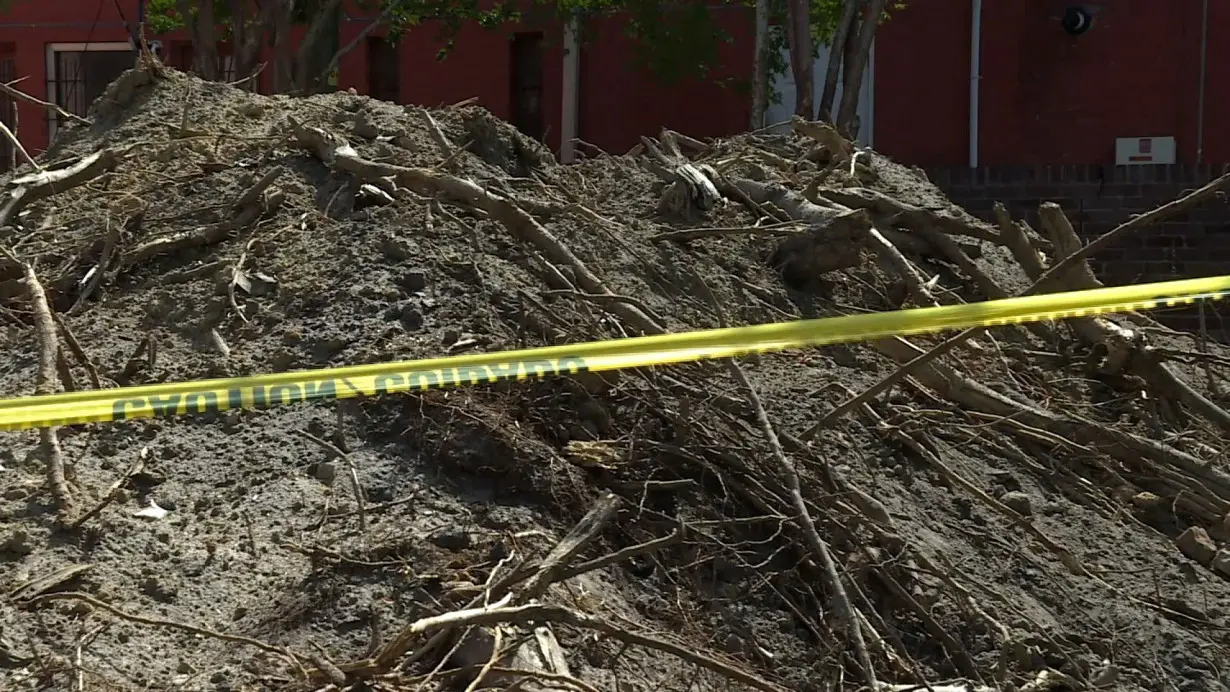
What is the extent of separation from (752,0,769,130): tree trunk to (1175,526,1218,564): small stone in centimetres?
791

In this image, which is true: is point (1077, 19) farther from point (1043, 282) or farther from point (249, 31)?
point (1043, 282)

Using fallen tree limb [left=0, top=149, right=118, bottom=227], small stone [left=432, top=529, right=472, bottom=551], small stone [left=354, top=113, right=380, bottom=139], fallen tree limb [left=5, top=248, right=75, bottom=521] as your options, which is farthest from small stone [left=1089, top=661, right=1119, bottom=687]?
fallen tree limb [left=0, top=149, right=118, bottom=227]

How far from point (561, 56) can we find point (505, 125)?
900 cm

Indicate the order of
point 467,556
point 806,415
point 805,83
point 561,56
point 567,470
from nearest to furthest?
point 467,556 < point 567,470 < point 806,415 < point 805,83 < point 561,56

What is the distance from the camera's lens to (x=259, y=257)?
4.30 m

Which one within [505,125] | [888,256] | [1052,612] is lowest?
[1052,612]

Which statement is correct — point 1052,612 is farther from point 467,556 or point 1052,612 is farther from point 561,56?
point 561,56

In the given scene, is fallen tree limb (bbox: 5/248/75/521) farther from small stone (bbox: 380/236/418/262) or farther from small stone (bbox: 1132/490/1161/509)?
small stone (bbox: 1132/490/1161/509)

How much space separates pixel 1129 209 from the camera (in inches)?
425

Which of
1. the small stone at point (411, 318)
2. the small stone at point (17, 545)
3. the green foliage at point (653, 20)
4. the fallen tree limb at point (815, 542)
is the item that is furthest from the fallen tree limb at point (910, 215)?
the green foliage at point (653, 20)

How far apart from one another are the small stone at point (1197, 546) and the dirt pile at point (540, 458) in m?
0.02

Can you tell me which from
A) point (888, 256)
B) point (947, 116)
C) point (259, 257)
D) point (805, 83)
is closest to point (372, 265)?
point (259, 257)

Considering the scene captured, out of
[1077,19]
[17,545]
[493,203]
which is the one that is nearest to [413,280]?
[493,203]

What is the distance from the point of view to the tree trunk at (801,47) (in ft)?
38.3
